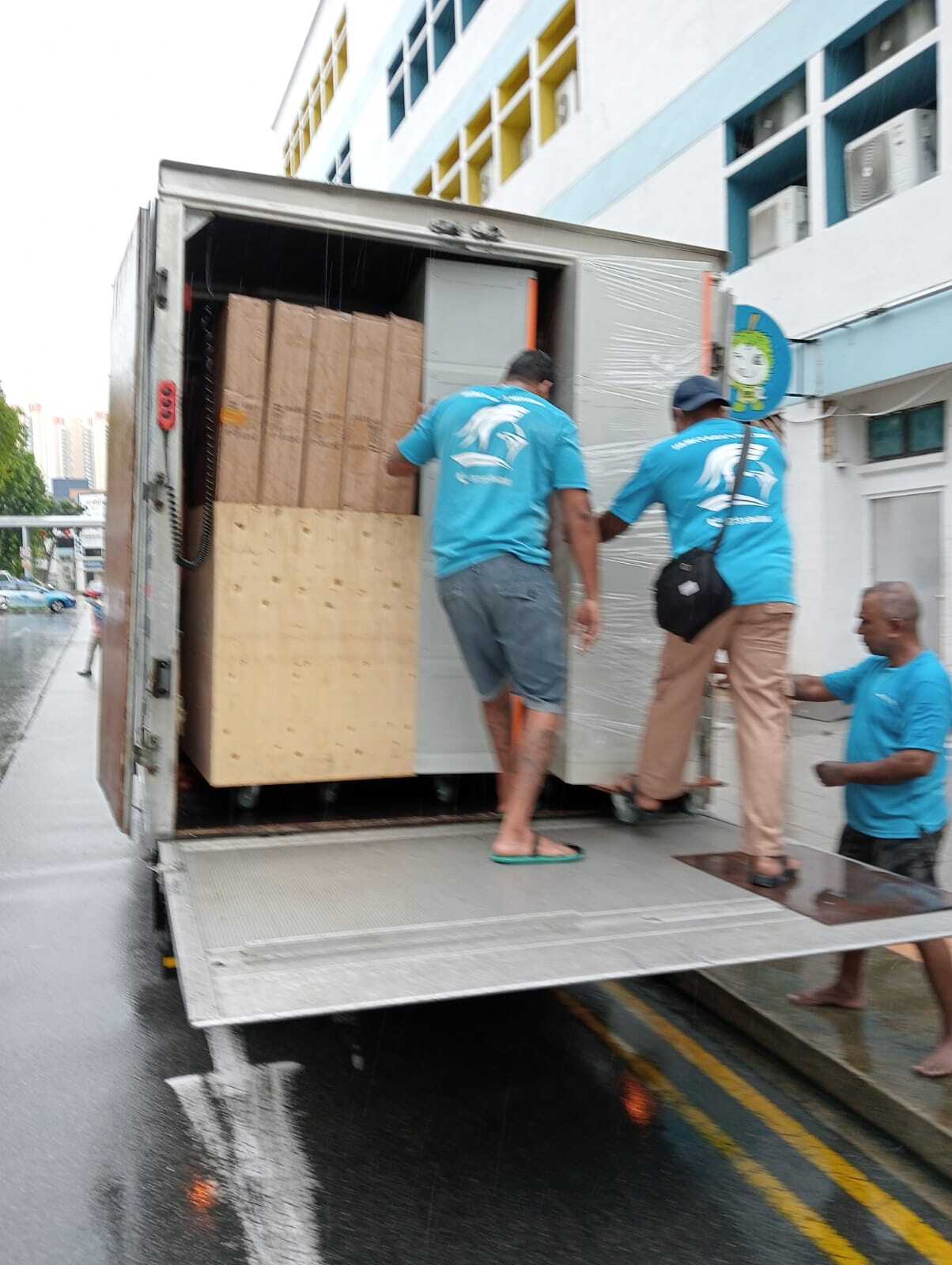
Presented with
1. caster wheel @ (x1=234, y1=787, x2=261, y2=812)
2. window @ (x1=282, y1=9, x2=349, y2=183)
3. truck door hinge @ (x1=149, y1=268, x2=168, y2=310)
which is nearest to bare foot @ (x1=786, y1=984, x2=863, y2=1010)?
caster wheel @ (x1=234, y1=787, x2=261, y2=812)

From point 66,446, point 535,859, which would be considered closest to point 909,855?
point 535,859

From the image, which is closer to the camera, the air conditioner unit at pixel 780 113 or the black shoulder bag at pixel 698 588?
the black shoulder bag at pixel 698 588

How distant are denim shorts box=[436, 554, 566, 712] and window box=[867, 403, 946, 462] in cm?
791

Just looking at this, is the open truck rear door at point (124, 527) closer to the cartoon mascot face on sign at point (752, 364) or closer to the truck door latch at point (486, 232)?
the truck door latch at point (486, 232)

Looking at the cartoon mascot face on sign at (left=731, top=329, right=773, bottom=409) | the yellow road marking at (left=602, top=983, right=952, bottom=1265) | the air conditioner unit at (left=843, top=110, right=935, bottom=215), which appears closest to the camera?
the yellow road marking at (left=602, top=983, right=952, bottom=1265)

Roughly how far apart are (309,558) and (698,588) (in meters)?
1.59

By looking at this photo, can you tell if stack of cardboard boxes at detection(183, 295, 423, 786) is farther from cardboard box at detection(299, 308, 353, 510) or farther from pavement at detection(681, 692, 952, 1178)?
pavement at detection(681, 692, 952, 1178)

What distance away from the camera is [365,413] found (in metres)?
4.76

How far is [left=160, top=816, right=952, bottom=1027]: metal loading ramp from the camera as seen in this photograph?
9.29 feet

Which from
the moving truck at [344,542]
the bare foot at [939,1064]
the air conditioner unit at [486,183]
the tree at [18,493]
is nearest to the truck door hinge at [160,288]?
the moving truck at [344,542]

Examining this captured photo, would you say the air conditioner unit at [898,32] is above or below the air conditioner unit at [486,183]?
below

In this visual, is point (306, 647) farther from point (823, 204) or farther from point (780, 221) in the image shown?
point (780, 221)

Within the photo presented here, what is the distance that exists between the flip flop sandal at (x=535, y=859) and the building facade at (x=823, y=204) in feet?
24.5

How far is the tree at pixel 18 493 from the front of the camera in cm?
5662
